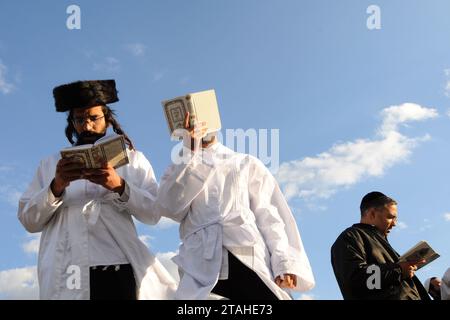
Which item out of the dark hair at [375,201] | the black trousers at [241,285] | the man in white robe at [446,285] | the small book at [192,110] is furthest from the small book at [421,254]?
the small book at [192,110]

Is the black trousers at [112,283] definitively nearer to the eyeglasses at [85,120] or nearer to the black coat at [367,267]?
the eyeglasses at [85,120]

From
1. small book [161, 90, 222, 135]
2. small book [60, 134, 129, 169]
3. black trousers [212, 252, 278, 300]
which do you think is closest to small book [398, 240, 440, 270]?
Answer: black trousers [212, 252, 278, 300]

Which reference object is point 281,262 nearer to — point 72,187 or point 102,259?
point 102,259

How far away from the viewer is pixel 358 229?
6.48 metres

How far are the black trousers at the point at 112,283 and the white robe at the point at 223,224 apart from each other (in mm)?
368

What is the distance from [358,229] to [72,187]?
2.83 meters

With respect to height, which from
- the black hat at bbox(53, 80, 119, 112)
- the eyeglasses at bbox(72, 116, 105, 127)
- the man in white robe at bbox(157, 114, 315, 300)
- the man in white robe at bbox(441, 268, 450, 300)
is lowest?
the man in white robe at bbox(441, 268, 450, 300)

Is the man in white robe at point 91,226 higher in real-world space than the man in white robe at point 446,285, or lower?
higher

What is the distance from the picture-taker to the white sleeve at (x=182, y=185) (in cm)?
469

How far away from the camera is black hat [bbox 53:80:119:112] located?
5.31 meters

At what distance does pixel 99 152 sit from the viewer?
469 cm

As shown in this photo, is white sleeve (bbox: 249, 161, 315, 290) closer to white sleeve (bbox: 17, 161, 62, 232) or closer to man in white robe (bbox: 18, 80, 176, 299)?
man in white robe (bbox: 18, 80, 176, 299)
